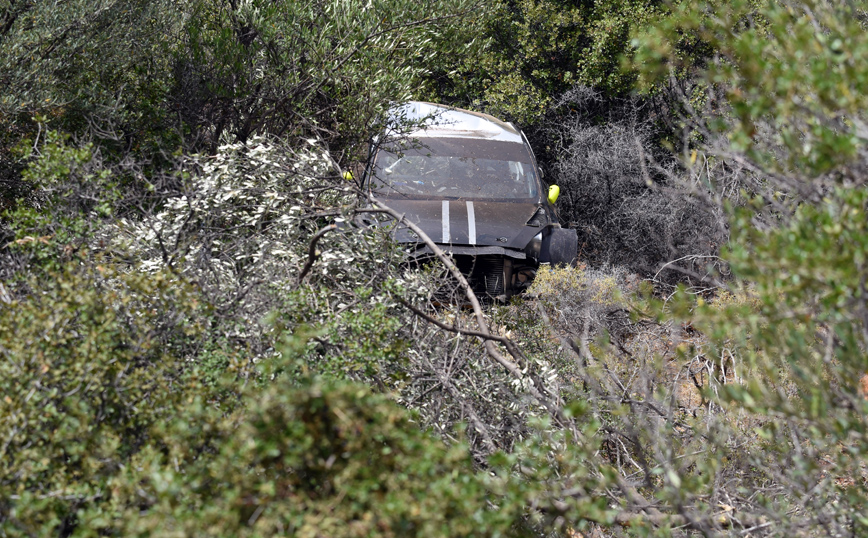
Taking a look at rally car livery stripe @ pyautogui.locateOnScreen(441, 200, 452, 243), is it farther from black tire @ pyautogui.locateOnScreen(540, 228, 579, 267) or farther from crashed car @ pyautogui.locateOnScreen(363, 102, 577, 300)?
black tire @ pyautogui.locateOnScreen(540, 228, 579, 267)

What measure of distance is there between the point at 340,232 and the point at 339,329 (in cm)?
106

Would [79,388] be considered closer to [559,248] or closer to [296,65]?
[296,65]

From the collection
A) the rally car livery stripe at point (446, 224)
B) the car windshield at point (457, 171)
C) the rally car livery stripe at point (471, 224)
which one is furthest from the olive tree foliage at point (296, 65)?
the rally car livery stripe at point (471, 224)

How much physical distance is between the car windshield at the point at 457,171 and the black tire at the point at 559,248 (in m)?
0.54

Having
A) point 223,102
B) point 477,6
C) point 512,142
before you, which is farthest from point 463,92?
point 223,102

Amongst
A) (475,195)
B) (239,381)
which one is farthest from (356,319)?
(475,195)

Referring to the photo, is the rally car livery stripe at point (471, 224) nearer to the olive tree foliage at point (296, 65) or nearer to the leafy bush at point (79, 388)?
the olive tree foliage at point (296, 65)

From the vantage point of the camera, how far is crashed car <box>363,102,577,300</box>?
6789 mm

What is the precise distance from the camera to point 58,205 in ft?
13.8

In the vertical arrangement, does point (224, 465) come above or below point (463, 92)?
above

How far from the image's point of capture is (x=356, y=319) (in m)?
3.72

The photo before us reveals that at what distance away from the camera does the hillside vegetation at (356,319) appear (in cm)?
217

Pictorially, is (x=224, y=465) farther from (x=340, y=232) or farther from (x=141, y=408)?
(x=340, y=232)

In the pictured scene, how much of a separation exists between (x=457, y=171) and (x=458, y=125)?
0.99 meters
